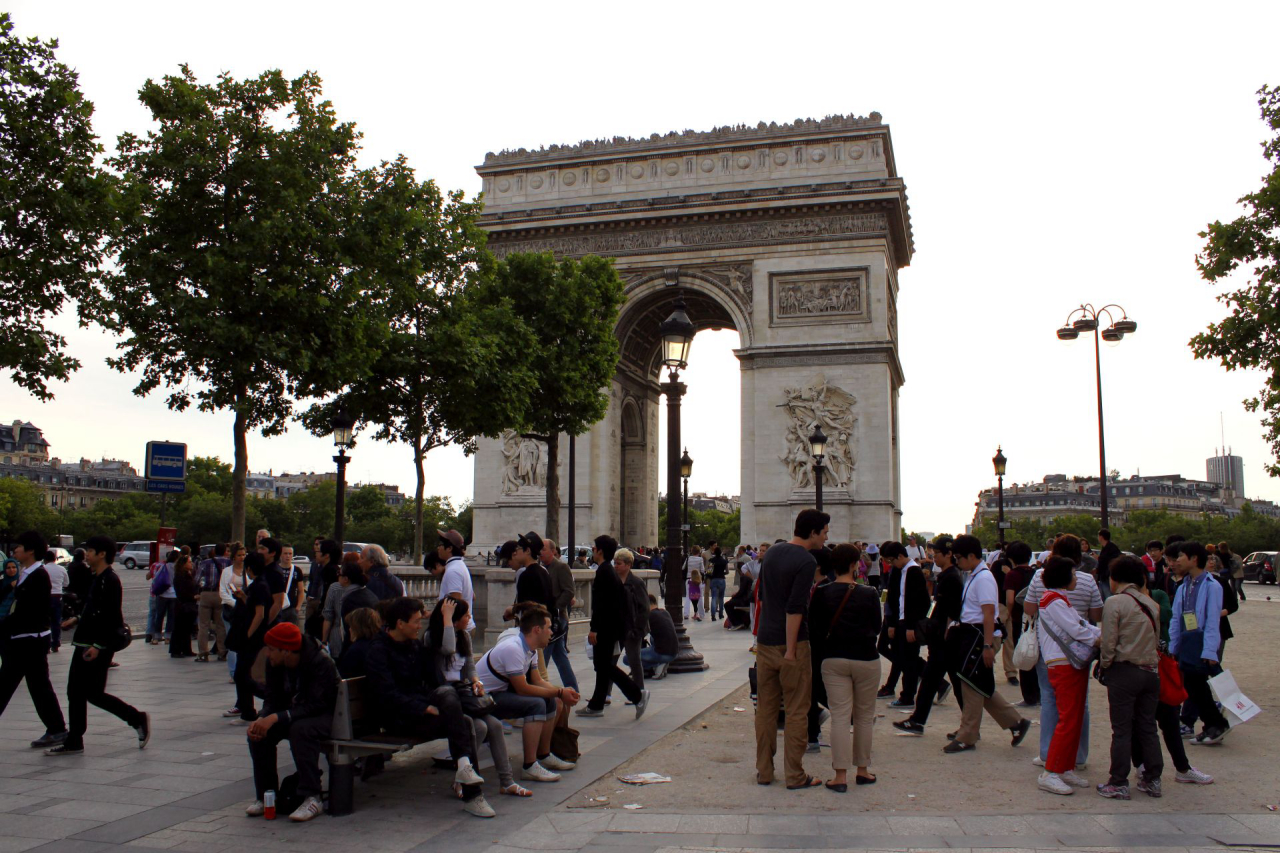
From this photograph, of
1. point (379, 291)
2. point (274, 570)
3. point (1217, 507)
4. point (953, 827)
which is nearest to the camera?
point (953, 827)

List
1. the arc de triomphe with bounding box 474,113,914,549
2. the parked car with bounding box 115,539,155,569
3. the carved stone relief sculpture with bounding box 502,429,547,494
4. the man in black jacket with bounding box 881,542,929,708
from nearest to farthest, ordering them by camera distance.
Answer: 1. the man in black jacket with bounding box 881,542,929,708
2. the arc de triomphe with bounding box 474,113,914,549
3. the carved stone relief sculpture with bounding box 502,429,547,494
4. the parked car with bounding box 115,539,155,569

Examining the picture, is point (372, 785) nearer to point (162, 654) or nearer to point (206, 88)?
point (162, 654)

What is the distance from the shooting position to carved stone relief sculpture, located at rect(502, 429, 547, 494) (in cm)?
3894

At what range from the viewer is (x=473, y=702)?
7246mm

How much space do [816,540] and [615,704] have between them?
4.56m

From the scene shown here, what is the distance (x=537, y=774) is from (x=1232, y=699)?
5.21 meters

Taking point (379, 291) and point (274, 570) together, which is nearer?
point (274, 570)

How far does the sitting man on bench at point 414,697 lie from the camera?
22.3 ft

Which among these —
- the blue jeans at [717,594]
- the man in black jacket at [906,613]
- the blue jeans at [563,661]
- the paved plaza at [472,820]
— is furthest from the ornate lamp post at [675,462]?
the blue jeans at [717,594]

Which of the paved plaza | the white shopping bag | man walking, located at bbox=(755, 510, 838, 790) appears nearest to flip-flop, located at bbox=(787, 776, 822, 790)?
man walking, located at bbox=(755, 510, 838, 790)

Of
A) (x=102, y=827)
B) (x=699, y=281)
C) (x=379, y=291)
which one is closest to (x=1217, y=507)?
(x=699, y=281)

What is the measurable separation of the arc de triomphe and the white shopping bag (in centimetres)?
2684

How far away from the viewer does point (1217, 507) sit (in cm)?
15400

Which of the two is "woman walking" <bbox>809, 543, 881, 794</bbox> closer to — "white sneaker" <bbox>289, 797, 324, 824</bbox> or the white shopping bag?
the white shopping bag
